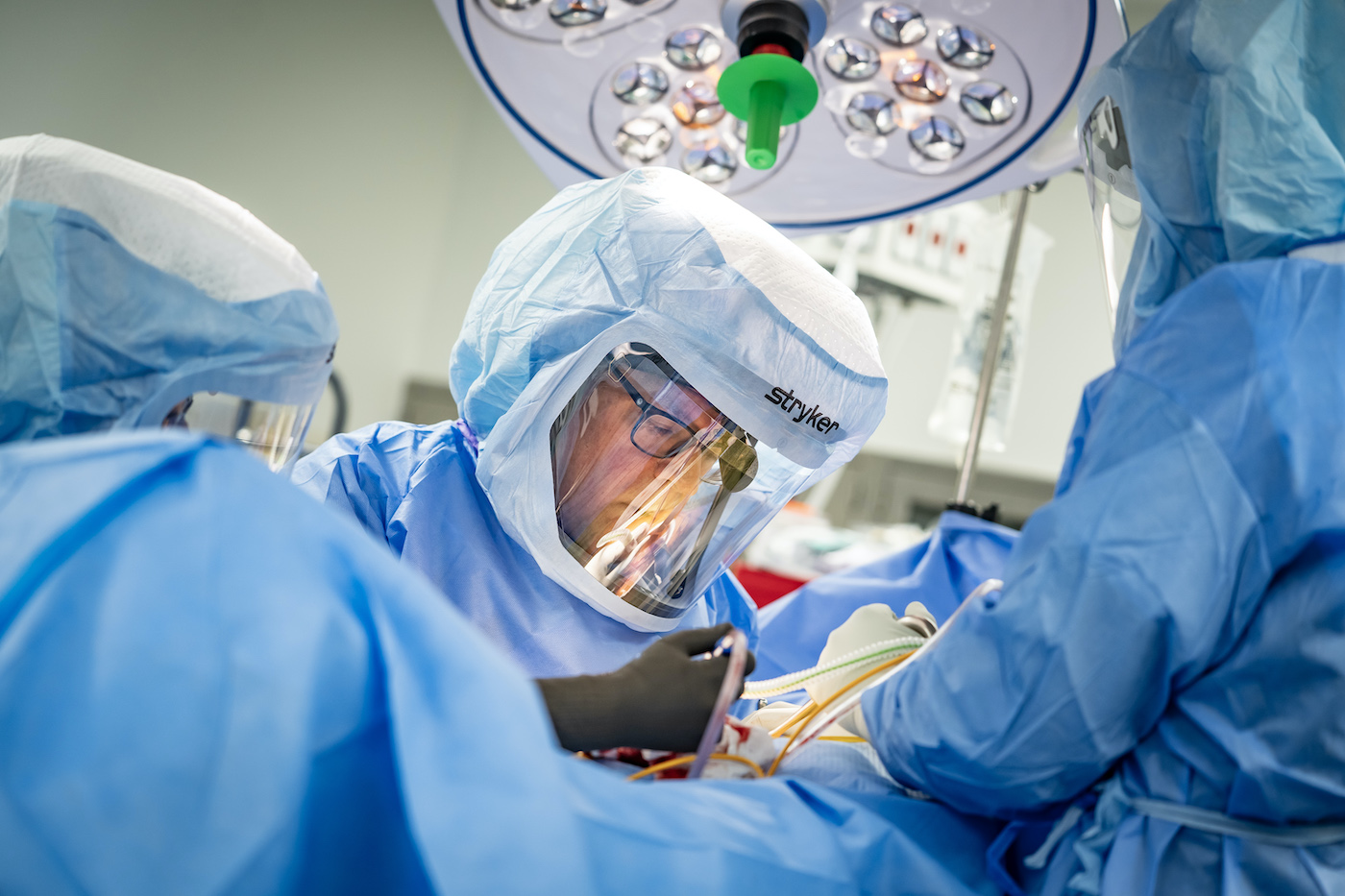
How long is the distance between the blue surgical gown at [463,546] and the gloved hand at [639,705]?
0.45 metres

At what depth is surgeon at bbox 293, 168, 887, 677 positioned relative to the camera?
1.13 meters

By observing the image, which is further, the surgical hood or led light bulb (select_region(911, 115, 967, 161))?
led light bulb (select_region(911, 115, 967, 161))

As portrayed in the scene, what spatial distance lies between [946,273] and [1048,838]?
2.60 metres

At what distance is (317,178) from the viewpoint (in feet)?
8.64

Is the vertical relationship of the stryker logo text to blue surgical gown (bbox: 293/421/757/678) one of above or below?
above

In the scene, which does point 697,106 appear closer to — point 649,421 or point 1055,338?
point 649,421

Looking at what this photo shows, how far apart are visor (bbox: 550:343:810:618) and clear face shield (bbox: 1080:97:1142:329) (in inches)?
19.6

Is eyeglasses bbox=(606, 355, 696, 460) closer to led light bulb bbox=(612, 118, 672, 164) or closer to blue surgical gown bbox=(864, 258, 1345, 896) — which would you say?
led light bulb bbox=(612, 118, 672, 164)

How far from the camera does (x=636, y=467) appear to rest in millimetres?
1202

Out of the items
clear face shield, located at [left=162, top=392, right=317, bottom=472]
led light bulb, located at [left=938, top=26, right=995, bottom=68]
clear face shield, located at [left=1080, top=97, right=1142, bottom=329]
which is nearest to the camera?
clear face shield, located at [left=1080, top=97, right=1142, bottom=329]

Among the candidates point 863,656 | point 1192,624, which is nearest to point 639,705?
point 863,656

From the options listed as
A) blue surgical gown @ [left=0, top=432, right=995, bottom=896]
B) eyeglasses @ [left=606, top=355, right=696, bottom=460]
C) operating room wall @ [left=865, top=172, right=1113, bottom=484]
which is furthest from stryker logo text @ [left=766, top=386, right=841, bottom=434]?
operating room wall @ [left=865, top=172, right=1113, bottom=484]

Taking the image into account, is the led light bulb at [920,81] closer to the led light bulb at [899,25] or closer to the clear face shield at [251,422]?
the led light bulb at [899,25]

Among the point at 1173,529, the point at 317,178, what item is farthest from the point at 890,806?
the point at 317,178
